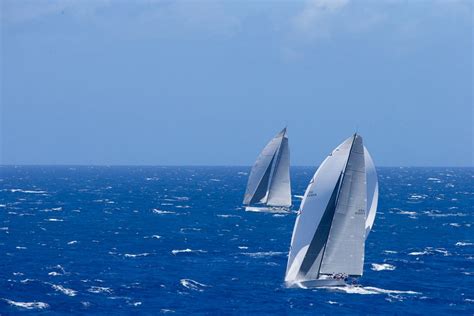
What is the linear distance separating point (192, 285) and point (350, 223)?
46.1 ft

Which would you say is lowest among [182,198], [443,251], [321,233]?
[443,251]

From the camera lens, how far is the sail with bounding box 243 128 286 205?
130 meters

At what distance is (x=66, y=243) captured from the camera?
94062 mm

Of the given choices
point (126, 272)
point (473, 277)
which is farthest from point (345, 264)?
point (126, 272)

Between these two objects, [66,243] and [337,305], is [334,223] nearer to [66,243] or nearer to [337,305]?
[337,305]

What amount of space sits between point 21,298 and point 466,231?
2689 inches

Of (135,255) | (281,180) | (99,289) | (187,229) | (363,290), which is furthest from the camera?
(281,180)

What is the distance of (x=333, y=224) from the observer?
65562mm

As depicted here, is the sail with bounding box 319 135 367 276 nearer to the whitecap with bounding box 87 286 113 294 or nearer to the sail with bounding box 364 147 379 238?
the sail with bounding box 364 147 379 238

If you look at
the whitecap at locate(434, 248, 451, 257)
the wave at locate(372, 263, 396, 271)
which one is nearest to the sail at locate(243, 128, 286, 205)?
the whitecap at locate(434, 248, 451, 257)

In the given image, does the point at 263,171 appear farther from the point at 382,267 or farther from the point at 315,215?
the point at 315,215

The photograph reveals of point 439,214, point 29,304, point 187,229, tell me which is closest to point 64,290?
point 29,304

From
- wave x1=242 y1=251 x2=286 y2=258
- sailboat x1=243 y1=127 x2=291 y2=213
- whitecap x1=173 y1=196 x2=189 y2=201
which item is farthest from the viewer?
whitecap x1=173 y1=196 x2=189 y2=201

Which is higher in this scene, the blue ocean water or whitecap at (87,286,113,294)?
the blue ocean water
